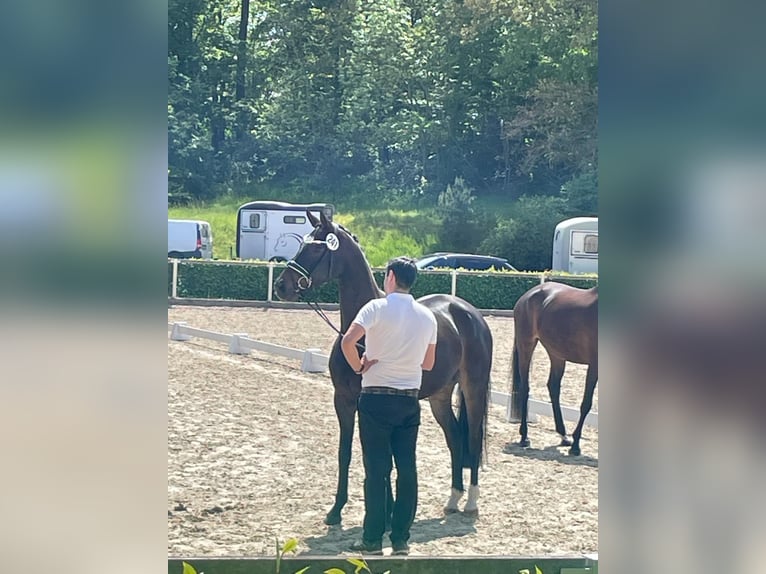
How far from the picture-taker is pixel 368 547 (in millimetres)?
3711

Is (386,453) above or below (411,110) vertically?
below

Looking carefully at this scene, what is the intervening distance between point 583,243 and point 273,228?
4.32 ft

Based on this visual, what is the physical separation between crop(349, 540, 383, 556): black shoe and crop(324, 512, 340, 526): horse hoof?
14 centimetres

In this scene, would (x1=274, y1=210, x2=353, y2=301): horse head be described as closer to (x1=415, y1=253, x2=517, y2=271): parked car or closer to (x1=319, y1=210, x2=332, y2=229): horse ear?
(x1=319, y1=210, x2=332, y2=229): horse ear

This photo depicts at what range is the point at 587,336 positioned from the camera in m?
4.37

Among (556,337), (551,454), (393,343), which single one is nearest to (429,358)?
(393,343)

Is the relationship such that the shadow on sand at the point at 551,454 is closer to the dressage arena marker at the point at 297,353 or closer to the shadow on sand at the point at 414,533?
the dressage arena marker at the point at 297,353

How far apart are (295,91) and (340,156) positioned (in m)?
0.34

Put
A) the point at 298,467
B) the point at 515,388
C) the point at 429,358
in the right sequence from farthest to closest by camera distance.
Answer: the point at 515,388
the point at 298,467
the point at 429,358

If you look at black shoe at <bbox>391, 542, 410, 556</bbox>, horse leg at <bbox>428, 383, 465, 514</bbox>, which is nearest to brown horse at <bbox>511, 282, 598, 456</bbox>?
horse leg at <bbox>428, 383, 465, 514</bbox>

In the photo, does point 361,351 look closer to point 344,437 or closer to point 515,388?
point 344,437

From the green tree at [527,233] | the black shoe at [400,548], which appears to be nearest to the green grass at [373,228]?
the green tree at [527,233]
